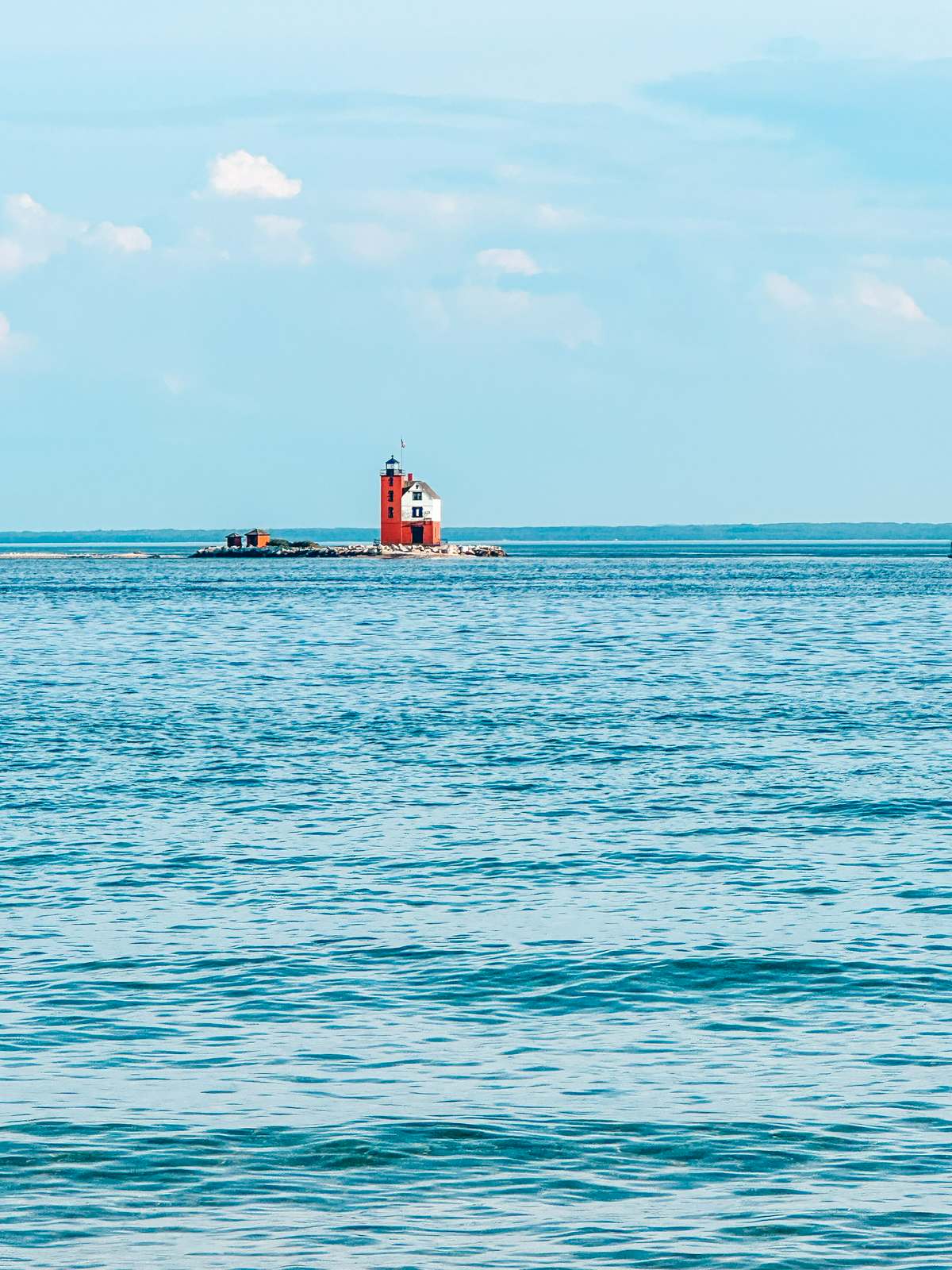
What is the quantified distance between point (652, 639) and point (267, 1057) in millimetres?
64431

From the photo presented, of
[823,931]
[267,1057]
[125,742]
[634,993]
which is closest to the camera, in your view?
[267,1057]

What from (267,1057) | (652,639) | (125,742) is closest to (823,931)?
(267,1057)

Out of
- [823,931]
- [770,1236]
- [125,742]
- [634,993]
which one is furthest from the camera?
[125,742]

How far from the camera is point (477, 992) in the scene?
61.0ft

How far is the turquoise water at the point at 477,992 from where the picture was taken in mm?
12727

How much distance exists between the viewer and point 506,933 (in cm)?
2114

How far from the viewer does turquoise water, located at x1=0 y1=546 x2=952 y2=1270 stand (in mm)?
12727

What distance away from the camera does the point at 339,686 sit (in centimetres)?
5709

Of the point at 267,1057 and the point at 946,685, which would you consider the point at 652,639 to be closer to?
the point at 946,685

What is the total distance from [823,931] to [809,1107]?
6.43m

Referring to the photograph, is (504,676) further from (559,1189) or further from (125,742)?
(559,1189)

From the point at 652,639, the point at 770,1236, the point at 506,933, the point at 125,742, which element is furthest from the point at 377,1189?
the point at 652,639

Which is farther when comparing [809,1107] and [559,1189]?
[809,1107]

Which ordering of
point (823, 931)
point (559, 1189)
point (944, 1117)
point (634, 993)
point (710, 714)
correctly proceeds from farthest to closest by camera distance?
point (710, 714) < point (823, 931) < point (634, 993) < point (944, 1117) < point (559, 1189)
